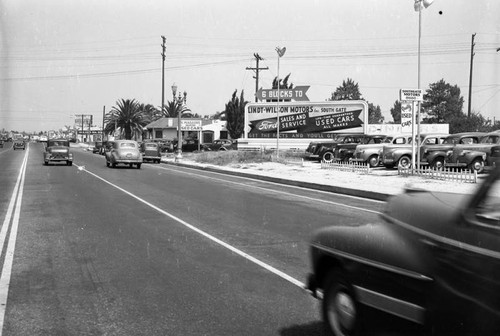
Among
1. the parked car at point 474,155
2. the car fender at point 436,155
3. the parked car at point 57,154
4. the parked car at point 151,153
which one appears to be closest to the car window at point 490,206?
the parked car at point 474,155

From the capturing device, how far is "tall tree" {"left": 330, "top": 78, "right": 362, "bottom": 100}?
10200cm

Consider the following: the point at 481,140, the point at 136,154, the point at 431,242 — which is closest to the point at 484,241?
the point at 431,242

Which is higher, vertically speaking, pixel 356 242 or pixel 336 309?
pixel 356 242

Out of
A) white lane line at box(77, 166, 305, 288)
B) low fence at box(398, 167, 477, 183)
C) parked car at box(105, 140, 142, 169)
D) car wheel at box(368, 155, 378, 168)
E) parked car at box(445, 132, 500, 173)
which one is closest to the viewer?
white lane line at box(77, 166, 305, 288)

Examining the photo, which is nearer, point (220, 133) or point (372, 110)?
point (220, 133)

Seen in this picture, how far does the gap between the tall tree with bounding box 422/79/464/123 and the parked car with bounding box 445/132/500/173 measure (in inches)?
2976

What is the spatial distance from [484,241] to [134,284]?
4021 millimetres

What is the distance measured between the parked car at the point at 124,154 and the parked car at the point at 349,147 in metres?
11.8

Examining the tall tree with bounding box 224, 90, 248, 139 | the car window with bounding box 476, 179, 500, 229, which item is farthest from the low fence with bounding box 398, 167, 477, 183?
the tall tree with bounding box 224, 90, 248, 139

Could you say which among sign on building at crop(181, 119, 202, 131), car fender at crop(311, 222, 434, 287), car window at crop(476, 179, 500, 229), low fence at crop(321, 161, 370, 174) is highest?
sign on building at crop(181, 119, 202, 131)

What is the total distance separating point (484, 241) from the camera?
8.91ft

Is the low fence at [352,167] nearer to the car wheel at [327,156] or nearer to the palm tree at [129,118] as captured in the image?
the car wheel at [327,156]

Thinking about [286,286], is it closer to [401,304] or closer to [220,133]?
[401,304]

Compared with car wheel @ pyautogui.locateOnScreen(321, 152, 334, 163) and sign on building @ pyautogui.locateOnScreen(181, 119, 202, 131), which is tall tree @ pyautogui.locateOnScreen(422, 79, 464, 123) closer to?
sign on building @ pyautogui.locateOnScreen(181, 119, 202, 131)
